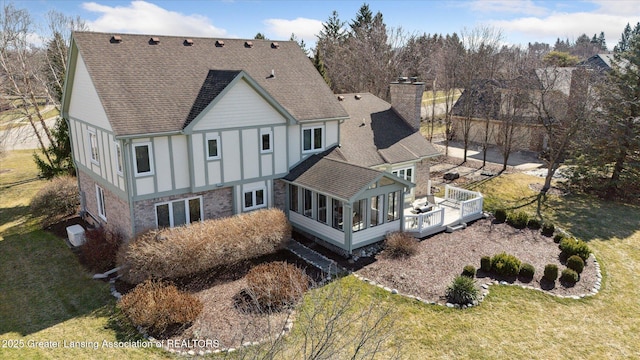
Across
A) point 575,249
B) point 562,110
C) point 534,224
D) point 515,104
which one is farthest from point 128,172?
point 562,110

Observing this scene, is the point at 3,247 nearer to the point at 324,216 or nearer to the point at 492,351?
the point at 324,216

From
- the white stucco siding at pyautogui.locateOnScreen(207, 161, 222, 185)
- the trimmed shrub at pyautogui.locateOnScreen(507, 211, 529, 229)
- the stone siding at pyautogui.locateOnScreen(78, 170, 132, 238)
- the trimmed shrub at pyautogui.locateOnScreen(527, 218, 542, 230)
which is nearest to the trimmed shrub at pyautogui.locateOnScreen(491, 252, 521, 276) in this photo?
the trimmed shrub at pyautogui.locateOnScreen(507, 211, 529, 229)

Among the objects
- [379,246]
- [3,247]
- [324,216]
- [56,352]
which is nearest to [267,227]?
[324,216]

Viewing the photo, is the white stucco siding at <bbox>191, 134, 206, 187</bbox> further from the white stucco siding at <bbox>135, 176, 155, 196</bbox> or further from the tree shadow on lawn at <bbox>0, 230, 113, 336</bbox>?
the tree shadow on lawn at <bbox>0, 230, 113, 336</bbox>

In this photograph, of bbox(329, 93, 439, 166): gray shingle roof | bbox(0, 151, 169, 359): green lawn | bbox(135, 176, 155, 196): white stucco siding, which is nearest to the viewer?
bbox(0, 151, 169, 359): green lawn

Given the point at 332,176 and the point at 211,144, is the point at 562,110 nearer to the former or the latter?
the point at 332,176
